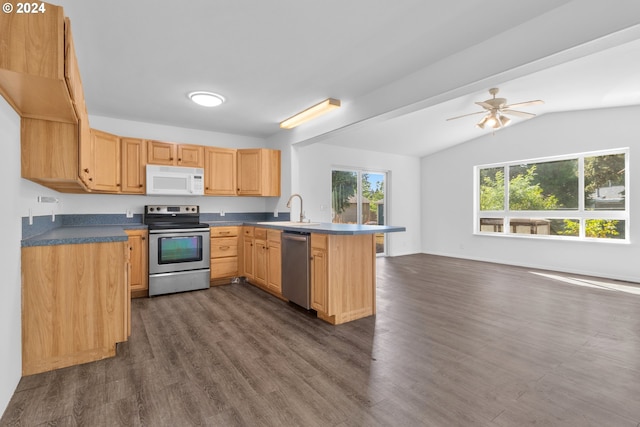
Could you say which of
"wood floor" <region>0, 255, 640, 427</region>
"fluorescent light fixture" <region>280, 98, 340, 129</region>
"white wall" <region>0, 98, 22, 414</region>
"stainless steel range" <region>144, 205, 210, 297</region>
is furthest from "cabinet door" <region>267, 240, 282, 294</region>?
"white wall" <region>0, 98, 22, 414</region>

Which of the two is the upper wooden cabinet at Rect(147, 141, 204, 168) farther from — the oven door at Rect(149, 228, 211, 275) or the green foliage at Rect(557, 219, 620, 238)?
the green foliage at Rect(557, 219, 620, 238)

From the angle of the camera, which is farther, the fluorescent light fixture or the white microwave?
the white microwave

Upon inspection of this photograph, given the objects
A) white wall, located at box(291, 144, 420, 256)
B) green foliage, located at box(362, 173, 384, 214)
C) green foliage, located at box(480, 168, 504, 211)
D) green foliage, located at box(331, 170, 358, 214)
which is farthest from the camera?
green foliage, located at box(362, 173, 384, 214)

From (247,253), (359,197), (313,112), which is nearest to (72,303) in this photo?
(247,253)

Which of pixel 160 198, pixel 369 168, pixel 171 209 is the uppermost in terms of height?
pixel 369 168

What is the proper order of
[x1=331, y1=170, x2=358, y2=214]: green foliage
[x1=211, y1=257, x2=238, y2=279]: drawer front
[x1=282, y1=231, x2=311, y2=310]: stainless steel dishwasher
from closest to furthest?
[x1=282, y1=231, x2=311, y2=310]: stainless steel dishwasher, [x1=211, y1=257, x2=238, y2=279]: drawer front, [x1=331, y1=170, x2=358, y2=214]: green foliage

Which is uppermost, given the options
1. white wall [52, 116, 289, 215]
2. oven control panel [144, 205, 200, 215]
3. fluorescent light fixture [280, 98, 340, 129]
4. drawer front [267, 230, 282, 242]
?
fluorescent light fixture [280, 98, 340, 129]

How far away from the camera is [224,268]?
15.1 ft

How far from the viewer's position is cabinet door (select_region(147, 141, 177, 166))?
14.3ft

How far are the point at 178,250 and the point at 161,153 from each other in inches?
57.6

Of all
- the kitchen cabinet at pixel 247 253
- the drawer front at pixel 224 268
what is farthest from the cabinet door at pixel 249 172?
the drawer front at pixel 224 268

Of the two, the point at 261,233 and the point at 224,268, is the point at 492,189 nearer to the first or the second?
the point at 261,233

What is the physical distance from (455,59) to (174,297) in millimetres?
4176

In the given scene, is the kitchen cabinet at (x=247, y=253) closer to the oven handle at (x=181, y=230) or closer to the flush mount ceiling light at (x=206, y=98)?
the oven handle at (x=181, y=230)
